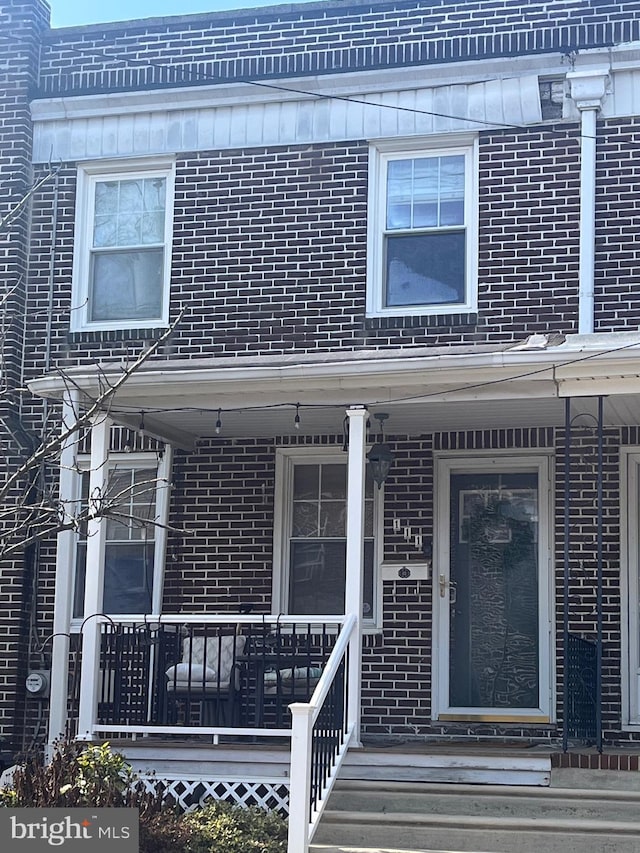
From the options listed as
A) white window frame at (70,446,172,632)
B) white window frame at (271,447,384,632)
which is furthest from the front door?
white window frame at (70,446,172,632)

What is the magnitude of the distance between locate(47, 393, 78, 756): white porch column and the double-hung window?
2009 millimetres

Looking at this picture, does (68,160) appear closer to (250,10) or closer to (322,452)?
(250,10)

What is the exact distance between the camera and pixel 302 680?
10664 millimetres

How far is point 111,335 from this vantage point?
12.5 m

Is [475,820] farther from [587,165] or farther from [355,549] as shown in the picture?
[587,165]

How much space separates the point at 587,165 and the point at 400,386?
3080 millimetres

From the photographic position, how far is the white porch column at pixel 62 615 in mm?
10375

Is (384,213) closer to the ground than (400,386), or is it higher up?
higher up

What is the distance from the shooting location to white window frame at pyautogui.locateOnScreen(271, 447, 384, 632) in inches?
461

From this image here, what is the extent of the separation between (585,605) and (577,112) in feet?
14.0

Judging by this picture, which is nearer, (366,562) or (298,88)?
(366,562)

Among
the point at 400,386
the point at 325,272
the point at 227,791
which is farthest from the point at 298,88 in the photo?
the point at 227,791

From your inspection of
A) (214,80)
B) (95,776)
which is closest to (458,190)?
(214,80)

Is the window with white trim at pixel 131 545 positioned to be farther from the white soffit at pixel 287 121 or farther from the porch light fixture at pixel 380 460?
the white soffit at pixel 287 121
